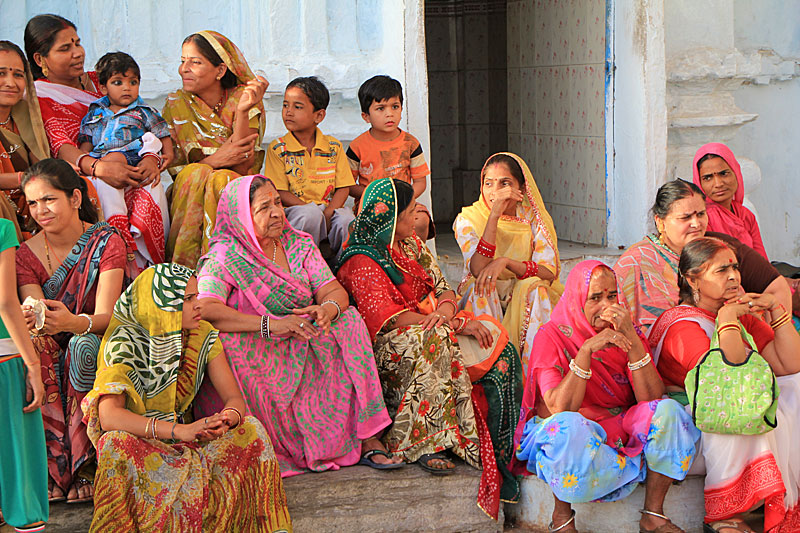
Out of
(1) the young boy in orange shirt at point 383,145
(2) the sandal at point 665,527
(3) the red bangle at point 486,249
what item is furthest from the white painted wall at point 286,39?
(2) the sandal at point 665,527

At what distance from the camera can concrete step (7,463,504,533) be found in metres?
3.62

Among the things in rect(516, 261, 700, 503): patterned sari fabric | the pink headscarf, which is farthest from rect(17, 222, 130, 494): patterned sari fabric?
the pink headscarf

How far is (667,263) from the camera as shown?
13.9 ft

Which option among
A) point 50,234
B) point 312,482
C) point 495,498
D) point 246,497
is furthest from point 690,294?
point 50,234

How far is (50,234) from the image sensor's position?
3695 mm

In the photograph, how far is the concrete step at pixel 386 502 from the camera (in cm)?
362

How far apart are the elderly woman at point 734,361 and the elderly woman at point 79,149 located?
2.34 metres

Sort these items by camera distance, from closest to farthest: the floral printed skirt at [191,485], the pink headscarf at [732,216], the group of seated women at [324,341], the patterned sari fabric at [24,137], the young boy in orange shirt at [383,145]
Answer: the floral printed skirt at [191,485] → the group of seated women at [324,341] → the patterned sari fabric at [24,137] → the pink headscarf at [732,216] → the young boy in orange shirt at [383,145]

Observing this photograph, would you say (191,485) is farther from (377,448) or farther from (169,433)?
(377,448)

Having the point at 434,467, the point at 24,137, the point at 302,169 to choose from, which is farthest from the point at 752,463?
the point at 24,137

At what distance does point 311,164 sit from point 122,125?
97 centimetres

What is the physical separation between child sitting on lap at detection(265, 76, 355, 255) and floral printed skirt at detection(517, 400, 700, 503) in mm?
1719

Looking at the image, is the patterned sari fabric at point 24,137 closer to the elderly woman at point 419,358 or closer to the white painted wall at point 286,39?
the white painted wall at point 286,39

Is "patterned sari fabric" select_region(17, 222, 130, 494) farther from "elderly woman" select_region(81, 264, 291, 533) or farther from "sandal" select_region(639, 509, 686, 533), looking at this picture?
"sandal" select_region(639, 509, 686, 533)
